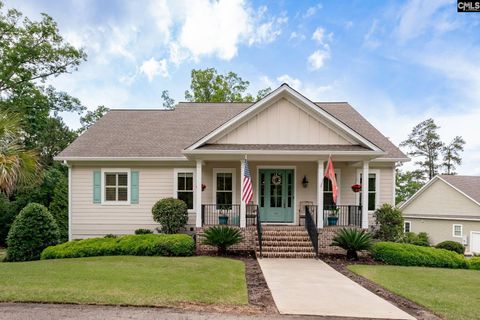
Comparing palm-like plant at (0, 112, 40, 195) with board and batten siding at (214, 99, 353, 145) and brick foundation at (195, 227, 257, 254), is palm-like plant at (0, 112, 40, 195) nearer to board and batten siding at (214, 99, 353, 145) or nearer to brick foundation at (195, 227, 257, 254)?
brick foundation at (195, 227, 257, 254)

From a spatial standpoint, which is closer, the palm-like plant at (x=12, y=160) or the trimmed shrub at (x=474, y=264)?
the palm-like plant at (x=12, y=160)

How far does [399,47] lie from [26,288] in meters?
19.0

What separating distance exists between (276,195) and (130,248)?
248 inches

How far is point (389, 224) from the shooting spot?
1317 cm

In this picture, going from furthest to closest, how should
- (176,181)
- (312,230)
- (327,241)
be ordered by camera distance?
(176,181) < (327,241) < (312,230)

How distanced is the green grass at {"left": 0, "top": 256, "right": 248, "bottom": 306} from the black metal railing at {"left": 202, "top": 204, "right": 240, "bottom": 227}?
367 cm

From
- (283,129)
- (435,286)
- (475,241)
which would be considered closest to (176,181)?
(283,129)

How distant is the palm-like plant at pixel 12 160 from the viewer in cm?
725

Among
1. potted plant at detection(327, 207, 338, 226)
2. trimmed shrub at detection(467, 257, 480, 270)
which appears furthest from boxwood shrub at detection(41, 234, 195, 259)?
trimmed shrub at detection(467, 257, 480, 270)

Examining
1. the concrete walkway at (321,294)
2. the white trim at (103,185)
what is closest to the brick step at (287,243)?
the concrete walkway at (321,294)

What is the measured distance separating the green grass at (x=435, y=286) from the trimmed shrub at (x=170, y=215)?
6665 mm

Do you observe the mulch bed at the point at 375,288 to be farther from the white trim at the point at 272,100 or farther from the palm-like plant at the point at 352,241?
the white trim at the point at 272,100

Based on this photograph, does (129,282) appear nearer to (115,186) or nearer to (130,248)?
(130,248)

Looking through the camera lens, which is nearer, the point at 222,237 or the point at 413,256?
the point at 413,256
